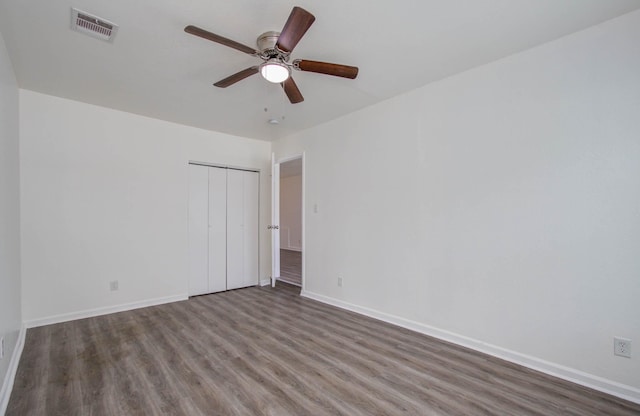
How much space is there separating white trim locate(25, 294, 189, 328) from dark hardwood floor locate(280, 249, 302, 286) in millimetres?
1832

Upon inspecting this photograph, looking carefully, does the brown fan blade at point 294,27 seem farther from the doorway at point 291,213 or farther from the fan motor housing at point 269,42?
the doorway at point 291,213

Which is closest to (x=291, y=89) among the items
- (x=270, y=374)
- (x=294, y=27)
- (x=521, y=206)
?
(x=294, y=27)

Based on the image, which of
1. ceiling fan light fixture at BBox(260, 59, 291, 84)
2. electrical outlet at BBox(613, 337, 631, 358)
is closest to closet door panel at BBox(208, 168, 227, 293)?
ceiling fan light fixture at BBox(260, 59, 291, 84)

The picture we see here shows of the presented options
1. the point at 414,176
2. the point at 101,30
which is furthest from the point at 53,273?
the point at 414,176

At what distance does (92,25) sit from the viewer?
2.05 metres

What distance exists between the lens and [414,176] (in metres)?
3.10

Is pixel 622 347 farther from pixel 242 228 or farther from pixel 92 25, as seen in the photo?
pixel 242 228

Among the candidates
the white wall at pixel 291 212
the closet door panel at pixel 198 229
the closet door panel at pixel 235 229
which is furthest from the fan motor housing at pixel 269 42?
the white wall at pixel 291 212

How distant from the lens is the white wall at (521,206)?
6.54 feet

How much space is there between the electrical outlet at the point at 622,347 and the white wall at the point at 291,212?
7815 mm

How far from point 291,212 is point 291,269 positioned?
356 cm

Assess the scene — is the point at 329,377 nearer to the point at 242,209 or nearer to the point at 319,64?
the point at 319,64

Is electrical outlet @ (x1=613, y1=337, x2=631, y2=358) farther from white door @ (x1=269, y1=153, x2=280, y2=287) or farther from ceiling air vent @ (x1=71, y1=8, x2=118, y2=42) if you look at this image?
ceiling air vent @ (x1=71, y1=8, x2=118, y2=42)

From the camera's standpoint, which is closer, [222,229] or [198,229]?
[198,229]
